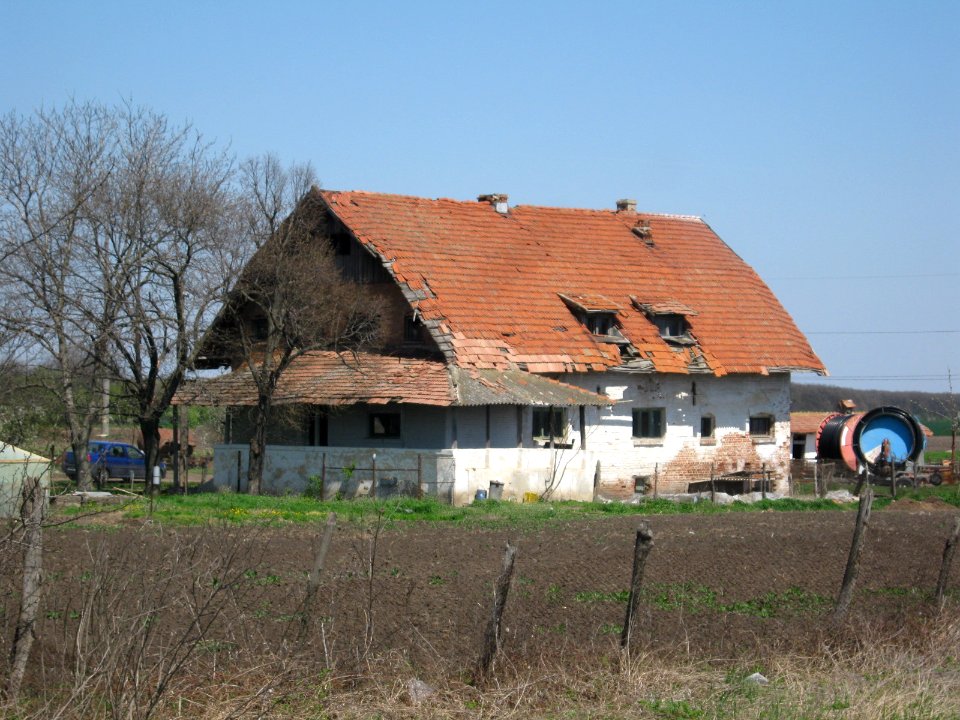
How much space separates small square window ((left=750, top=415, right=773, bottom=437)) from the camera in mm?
35169

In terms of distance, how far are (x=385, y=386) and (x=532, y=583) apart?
539 inches

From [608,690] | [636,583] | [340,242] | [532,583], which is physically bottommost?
[608,690]

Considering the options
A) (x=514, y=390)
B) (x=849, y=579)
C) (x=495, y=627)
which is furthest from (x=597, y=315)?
(x=495, y=627)

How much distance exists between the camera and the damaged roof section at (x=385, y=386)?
90.2 ft

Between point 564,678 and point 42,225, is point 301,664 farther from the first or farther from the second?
point 42,225

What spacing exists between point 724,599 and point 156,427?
60.2ft

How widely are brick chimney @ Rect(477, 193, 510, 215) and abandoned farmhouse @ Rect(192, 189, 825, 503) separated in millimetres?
73

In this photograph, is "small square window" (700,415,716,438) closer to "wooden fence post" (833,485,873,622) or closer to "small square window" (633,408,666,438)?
"small square window" (633,408,666,438)

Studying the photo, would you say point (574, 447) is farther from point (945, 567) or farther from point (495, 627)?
point (495, 627)

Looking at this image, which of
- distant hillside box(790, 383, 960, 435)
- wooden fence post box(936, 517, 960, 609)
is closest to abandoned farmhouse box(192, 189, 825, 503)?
wooden fence post box(936, 517, 960, 609)

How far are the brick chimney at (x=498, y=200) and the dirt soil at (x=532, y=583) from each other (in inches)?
618

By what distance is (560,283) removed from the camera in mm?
33812

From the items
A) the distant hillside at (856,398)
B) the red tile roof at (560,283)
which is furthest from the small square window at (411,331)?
the distant hillside at (856,398)

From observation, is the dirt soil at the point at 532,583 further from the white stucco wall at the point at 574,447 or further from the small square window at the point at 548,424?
the small square window at the point at 548,424
